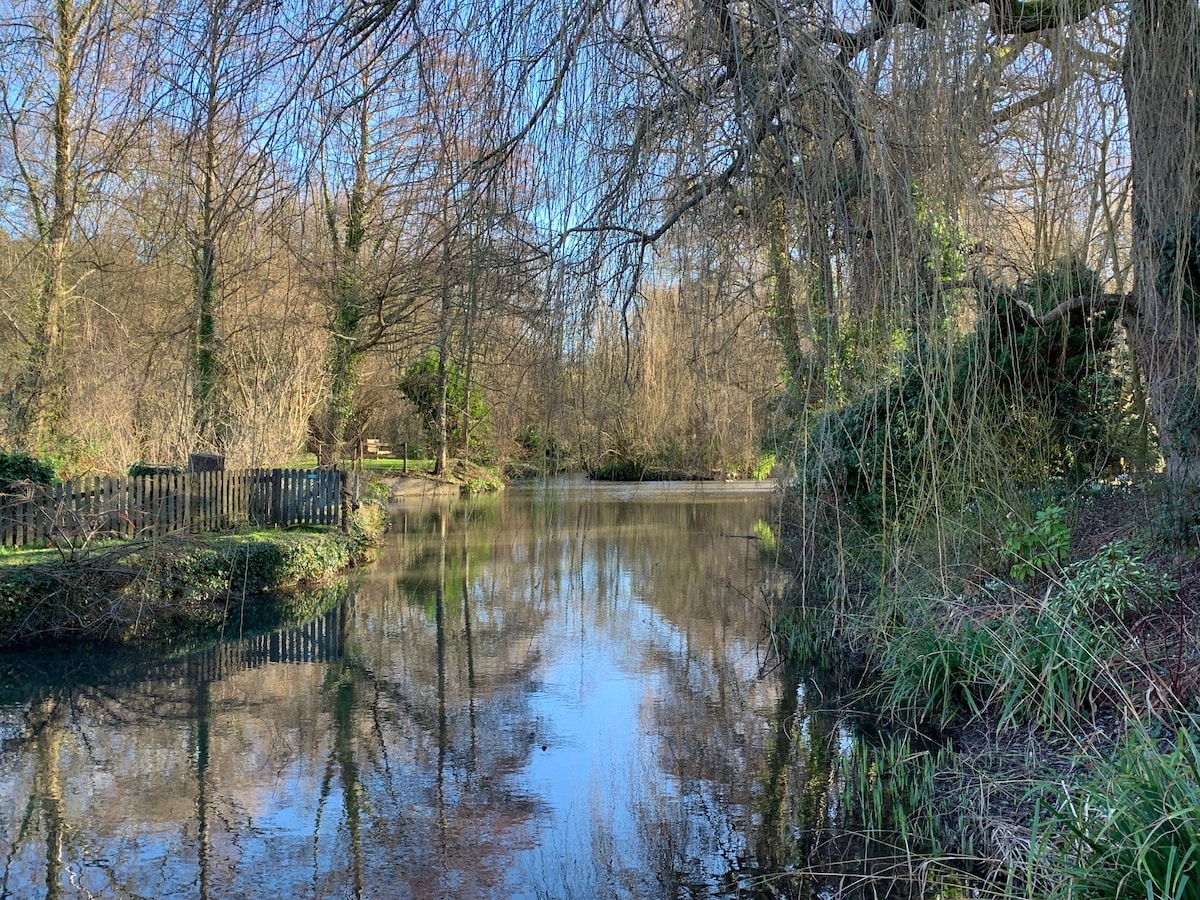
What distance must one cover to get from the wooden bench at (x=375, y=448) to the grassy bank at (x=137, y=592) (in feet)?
56.2

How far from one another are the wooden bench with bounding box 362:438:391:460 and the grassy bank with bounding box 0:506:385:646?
17122mm

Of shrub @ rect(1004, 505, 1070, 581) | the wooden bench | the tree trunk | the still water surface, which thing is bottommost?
the still water surface

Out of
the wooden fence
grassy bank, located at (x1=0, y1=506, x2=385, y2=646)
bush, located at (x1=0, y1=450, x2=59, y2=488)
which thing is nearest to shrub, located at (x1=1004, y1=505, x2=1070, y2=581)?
grassy bank, located at (x1=0, y1=506, x2=385, y2=646)

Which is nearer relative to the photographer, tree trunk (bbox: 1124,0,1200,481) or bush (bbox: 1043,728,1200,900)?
bush (bbox: 1043,728,1200,900)

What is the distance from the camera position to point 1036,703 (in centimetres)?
530

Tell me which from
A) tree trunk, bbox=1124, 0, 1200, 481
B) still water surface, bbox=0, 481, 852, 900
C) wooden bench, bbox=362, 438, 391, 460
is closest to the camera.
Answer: tree trunk, bbox=1124, 0, 1200, 481

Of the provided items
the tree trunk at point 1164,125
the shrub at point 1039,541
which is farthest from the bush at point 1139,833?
the shrub at point 1039,541

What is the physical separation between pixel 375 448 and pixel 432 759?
77.4 feet

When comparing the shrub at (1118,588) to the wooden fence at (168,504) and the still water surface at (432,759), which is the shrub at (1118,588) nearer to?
the still water surface at (432,759)

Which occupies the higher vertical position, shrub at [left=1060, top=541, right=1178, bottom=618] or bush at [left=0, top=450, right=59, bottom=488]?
bush at [left=0, top=450, right=59, bottom=488]

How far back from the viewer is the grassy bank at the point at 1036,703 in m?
2.97

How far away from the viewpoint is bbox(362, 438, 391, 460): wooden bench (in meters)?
28.0

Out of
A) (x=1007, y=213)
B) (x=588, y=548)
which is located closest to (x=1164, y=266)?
(x=1007, y=213)

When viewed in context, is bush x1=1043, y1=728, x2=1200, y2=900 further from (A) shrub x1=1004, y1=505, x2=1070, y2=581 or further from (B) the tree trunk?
(A) shrub x1=1004, y1=505, x2=1070, y2=581
